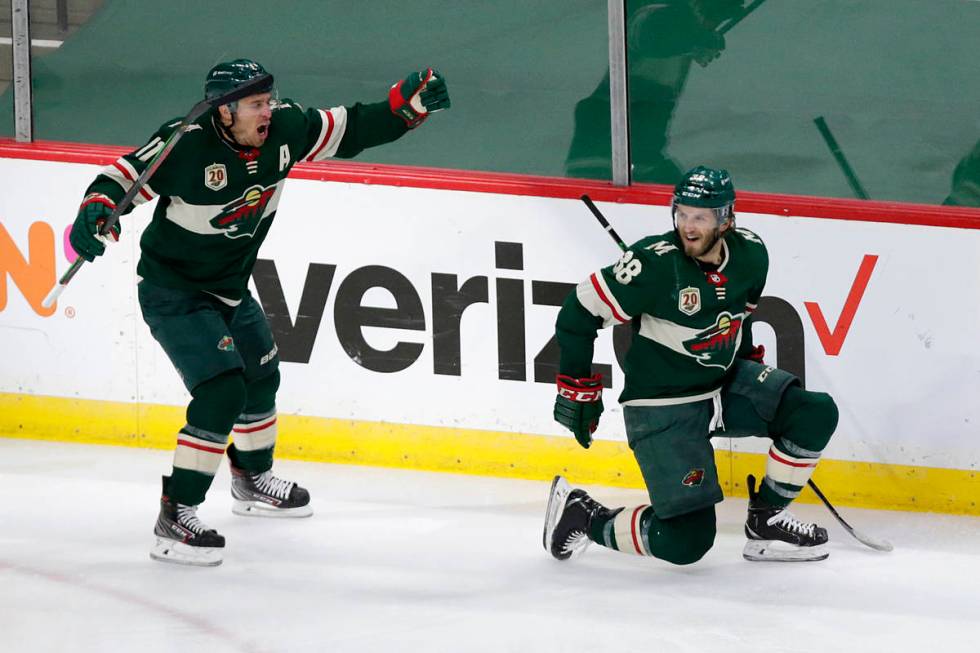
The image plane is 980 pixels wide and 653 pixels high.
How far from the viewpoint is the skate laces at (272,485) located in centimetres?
484

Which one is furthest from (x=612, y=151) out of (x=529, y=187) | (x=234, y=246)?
(x=234, y=246)

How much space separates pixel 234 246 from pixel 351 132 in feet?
1.51

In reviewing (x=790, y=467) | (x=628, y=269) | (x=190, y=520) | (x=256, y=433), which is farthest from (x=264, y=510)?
(x=790, y=467)

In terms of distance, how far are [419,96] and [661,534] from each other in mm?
1324

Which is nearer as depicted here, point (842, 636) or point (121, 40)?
point (842, 636)

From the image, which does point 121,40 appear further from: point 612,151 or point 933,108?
point 933,108

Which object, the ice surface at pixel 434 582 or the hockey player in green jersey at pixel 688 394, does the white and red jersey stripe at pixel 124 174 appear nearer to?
the ice surface at pixel 434 582

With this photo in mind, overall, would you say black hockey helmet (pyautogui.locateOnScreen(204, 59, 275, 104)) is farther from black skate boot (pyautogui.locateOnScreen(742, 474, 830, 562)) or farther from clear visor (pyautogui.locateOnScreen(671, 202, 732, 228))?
black skate boot (pyautogui.locateOnScreen(742, 474, 830, 562))

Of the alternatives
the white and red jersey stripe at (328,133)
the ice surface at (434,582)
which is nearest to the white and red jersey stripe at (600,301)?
the ice surface at (434,582)

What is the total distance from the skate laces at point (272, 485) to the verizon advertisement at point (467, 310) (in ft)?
1.48

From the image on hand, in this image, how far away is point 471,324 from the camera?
5.05 metres

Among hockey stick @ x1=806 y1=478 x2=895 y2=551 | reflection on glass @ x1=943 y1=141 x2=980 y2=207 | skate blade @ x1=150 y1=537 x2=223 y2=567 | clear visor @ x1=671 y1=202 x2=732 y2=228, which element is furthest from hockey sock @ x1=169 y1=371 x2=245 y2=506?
reflection on glass @ x1=943 y1=141 x2=980 y2=207

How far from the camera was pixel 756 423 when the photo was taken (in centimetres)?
433

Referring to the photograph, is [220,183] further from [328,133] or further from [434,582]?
[434,582]
